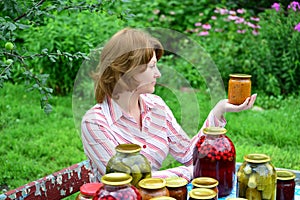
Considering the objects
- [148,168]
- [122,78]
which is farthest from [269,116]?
[148,168]

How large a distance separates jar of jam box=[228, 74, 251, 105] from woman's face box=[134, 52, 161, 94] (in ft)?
0.96

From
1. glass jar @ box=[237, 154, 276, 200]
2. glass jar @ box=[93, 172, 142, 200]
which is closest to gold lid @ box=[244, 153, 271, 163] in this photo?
glass jar @ box=[237, 154, 276, 200]

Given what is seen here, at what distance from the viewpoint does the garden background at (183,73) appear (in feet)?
13.1

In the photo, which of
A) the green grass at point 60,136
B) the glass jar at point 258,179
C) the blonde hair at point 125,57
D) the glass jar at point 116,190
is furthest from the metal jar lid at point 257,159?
the green grass at point 60,136

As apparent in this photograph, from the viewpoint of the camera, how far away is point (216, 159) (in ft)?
6.22

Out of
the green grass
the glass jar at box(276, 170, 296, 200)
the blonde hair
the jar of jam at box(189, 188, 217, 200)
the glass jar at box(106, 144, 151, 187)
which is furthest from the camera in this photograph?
the green grass

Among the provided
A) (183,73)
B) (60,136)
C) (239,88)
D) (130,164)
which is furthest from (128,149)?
(183,73)

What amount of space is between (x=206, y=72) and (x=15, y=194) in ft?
3.13

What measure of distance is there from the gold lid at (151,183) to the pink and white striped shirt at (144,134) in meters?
0.45

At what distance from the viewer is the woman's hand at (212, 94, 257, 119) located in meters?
2.03

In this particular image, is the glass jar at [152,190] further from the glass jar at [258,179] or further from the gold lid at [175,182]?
the glass jar at [258,179]

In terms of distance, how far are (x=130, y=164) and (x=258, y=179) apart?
1.35 feet

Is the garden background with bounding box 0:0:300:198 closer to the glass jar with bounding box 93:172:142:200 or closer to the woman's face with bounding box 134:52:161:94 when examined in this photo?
the woman's face with bounding box 134:52:161:94

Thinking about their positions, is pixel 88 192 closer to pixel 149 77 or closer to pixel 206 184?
pixel 206 184
